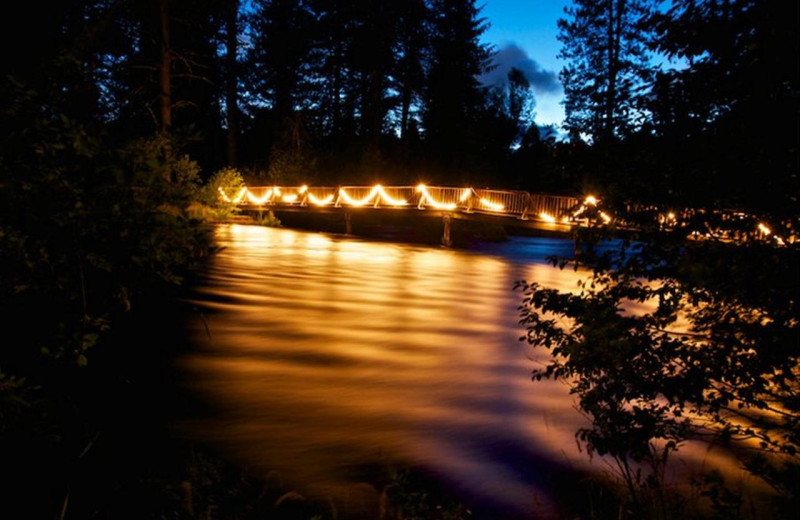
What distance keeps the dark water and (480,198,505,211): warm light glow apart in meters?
6.37

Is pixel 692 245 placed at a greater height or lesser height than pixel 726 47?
lesser

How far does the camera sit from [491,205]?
24.8 meters

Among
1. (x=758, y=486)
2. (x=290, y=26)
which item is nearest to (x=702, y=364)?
(x=758, y=486)

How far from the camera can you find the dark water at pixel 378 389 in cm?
653

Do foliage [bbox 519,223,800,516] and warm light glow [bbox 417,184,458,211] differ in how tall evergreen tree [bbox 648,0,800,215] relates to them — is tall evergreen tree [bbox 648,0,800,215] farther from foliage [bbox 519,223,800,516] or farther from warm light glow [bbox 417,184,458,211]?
warm light glow [bbox 417,184,458,211]

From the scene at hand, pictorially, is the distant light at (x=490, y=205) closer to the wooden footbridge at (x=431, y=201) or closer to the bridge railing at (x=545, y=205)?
the wooden footbridge at (x=431, y=201)

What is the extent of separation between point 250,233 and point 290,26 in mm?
26424

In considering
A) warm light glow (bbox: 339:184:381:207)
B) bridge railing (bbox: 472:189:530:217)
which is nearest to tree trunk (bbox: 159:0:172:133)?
warm light glow (bbox: 339:184:381:207)

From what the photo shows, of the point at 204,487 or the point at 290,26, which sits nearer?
the point at 204,487

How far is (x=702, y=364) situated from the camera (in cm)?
412

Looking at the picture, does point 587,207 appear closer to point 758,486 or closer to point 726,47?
point 726,47

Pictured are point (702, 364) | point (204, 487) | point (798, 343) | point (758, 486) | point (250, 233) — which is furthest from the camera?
point (250, 233)

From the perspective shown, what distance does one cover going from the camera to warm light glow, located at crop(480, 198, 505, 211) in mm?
24269

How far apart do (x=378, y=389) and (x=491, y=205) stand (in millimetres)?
17073
